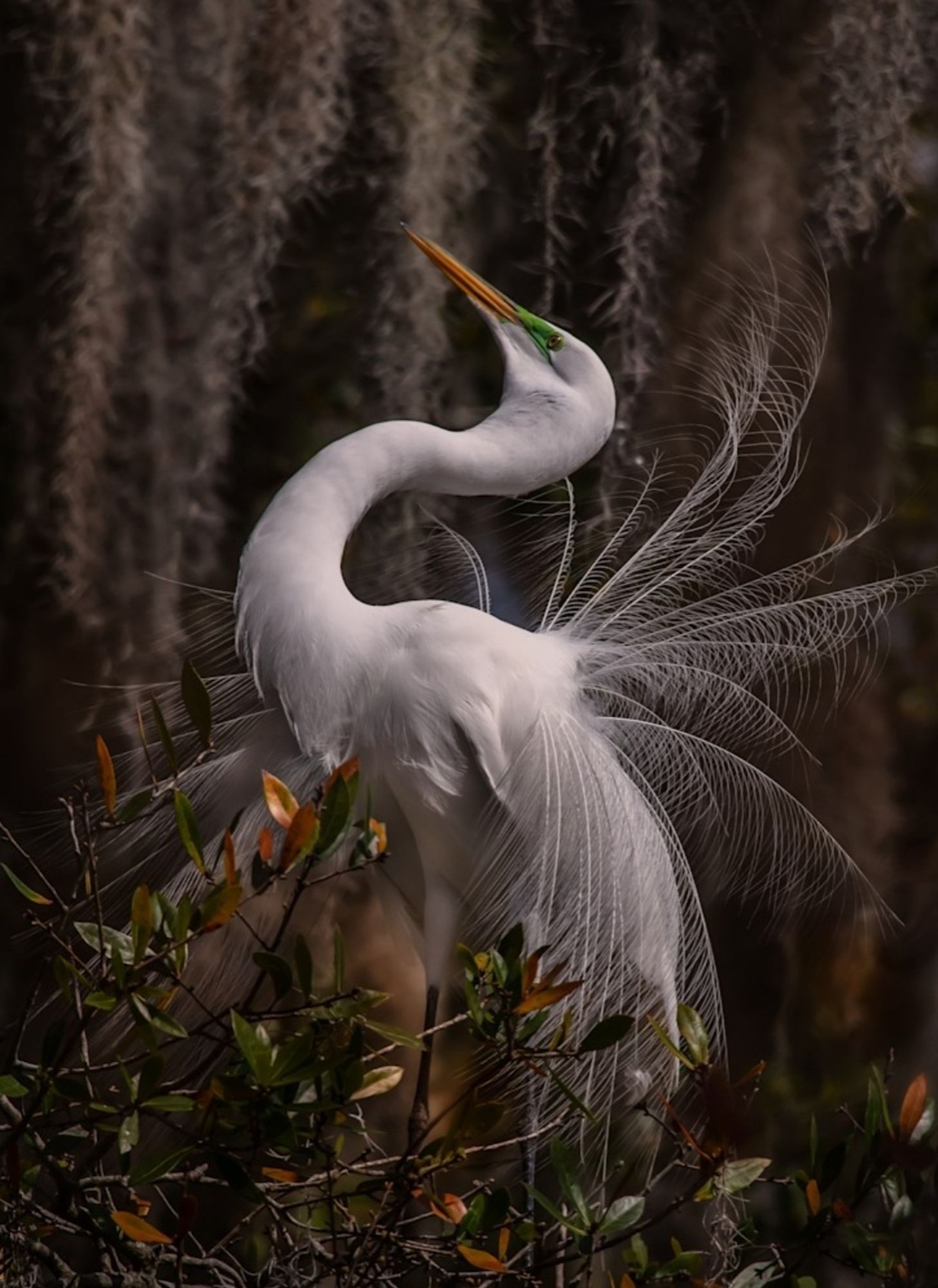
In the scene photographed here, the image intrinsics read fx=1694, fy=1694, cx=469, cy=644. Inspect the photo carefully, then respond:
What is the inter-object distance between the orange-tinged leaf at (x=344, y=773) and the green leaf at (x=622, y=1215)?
31cm

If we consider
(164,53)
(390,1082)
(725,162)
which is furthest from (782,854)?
(164,53)

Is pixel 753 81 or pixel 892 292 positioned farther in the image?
pixel 892 292

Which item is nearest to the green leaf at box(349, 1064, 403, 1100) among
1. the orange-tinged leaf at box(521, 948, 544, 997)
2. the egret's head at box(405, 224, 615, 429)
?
the orange-tinged leaf at box(521, 948, 544, 997)

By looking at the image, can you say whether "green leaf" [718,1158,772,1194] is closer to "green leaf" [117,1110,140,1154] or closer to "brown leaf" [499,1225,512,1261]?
"brown leaf" [499,1225,512,1261]

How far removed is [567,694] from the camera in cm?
140

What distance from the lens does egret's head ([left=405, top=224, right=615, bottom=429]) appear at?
142 cm

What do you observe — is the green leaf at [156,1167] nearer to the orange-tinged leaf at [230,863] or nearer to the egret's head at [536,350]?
the orange-tinged leaf at [230,863]

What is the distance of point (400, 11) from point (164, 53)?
274 millimetres

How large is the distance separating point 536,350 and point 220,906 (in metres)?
0.69

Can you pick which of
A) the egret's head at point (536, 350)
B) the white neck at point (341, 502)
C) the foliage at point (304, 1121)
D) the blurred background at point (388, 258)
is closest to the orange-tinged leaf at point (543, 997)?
the foliage at point (304, 1121)

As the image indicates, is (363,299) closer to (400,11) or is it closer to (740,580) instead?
(400,11)

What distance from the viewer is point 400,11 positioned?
194cm

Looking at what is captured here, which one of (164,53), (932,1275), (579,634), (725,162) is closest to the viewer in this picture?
(932,1275)

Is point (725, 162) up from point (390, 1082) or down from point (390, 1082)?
up
